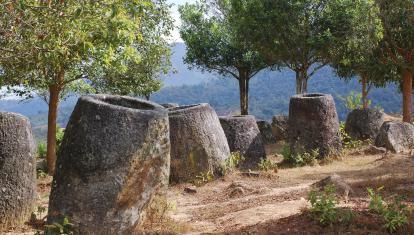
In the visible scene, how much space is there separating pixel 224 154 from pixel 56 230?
631 centimetres

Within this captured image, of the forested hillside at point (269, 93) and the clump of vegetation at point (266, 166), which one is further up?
the forested hillside at point (269, 93)

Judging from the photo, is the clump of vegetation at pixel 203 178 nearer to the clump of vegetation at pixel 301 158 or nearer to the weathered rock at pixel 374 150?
the clump of vegetation at pixel 301 158

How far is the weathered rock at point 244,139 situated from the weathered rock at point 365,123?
6647mm

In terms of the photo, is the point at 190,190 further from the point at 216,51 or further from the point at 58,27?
the point at 216,51

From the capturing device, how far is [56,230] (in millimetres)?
6082

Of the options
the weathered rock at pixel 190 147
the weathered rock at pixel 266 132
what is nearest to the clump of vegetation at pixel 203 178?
the weathered rock at pixel 190 147

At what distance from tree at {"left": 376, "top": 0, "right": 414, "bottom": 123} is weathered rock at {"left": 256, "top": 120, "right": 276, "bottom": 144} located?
6748mm

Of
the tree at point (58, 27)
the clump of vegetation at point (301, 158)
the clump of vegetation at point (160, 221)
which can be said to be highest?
the tree at point (58, 27)

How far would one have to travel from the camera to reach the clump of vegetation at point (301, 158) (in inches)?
560

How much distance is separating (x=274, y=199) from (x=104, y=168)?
3855 millimetres

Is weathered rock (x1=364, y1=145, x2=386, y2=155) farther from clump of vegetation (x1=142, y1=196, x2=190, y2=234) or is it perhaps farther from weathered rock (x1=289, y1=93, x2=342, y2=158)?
clump of vegetation (x1=142, y1=196, x2=190, y2=234)

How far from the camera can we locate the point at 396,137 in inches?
627

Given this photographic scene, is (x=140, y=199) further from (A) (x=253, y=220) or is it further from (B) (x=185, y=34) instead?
(B) (x=185, y=34)

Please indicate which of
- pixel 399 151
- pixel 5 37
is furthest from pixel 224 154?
pixel 399 151
